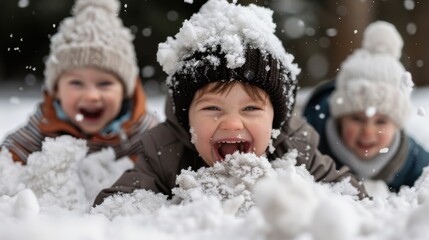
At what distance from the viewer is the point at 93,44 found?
6.48 feet

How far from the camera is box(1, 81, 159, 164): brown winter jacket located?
191cm

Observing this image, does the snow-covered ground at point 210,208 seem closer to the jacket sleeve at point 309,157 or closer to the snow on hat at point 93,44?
the jacket sleeve at point 309,157

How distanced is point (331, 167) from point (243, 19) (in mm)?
442

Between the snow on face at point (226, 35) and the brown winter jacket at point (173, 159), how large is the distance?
7.2 inches

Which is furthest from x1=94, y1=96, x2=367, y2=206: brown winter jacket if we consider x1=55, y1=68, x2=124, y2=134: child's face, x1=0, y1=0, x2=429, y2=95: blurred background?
x1=0, y1=0, x2=429, y2=95: blurred background

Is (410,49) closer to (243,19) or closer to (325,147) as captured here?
(325,147)

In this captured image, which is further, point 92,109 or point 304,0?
point 304,0

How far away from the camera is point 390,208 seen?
3.10 feet

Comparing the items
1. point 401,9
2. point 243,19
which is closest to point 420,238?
point 243,19

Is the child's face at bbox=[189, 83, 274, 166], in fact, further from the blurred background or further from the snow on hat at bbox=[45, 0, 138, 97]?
the blurred background

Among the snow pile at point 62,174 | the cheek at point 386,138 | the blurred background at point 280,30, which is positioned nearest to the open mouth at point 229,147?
the snow pile at point 62,174

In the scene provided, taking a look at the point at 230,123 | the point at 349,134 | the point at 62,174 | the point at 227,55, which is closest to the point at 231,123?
the point at 230,123

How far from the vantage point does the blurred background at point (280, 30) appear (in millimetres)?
4102

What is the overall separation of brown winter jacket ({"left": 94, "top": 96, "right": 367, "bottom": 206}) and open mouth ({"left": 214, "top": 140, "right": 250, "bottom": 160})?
4.3 inches
